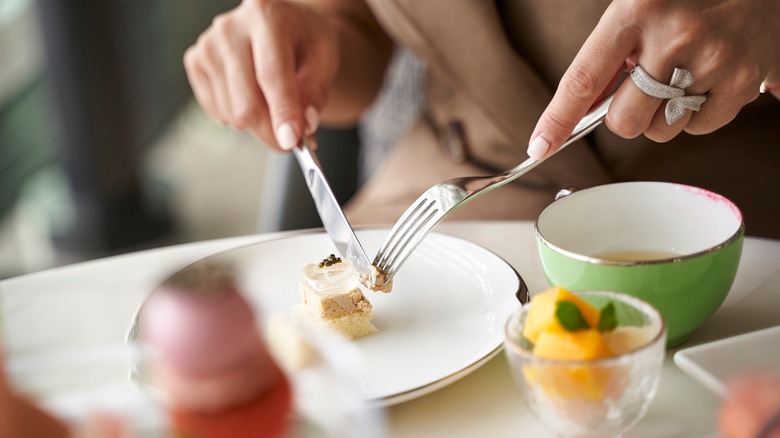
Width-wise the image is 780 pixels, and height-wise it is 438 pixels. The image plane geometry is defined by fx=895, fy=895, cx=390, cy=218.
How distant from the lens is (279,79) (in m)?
0.86

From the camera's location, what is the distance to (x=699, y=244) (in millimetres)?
650

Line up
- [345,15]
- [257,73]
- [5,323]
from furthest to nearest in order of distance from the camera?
[345,15] → [257,73] → [5,323]

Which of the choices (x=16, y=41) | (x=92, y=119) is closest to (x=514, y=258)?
(x=92, y=119)

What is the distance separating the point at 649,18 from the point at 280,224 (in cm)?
61

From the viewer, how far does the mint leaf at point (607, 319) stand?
42 centimetres

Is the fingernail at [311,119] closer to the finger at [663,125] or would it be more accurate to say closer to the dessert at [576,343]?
the finger at [663,125]

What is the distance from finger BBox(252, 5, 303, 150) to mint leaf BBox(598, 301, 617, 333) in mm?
464

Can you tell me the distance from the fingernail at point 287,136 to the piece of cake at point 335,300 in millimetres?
197

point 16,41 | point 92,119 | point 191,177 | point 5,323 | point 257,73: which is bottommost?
point 191,177

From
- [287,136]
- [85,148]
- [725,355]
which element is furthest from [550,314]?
[85,148]

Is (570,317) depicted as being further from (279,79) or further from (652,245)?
(279,79)

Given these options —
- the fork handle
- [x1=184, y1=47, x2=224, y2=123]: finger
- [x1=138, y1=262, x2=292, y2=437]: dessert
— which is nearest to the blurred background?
[x1=184, y1=47, x2=224, y2=123]: finger

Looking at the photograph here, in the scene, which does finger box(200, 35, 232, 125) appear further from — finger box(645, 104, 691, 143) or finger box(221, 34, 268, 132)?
finger box(645, 104, 691, 143)

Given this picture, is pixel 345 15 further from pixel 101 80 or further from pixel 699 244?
pixel 101 80
